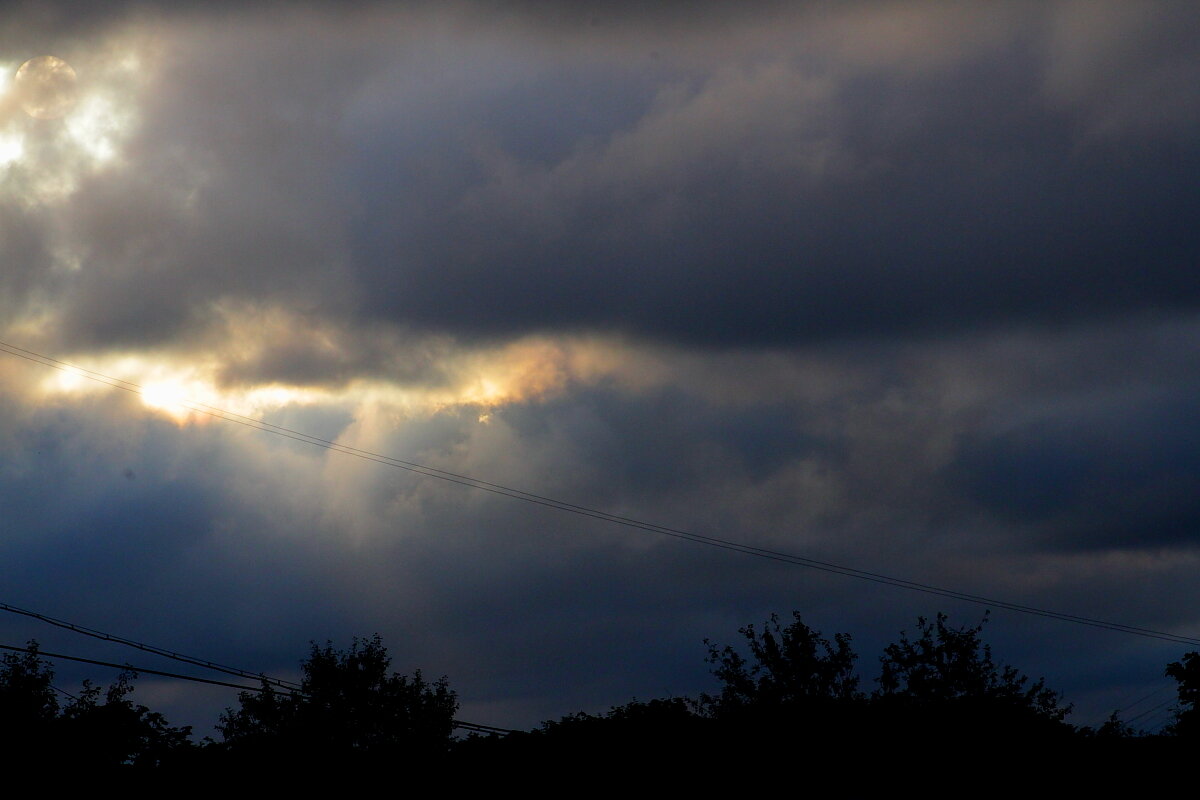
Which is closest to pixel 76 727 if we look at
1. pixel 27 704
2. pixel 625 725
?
pixel 27 704

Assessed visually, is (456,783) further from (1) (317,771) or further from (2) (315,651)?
(2) (315,651)

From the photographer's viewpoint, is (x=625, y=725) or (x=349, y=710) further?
(x=349, y=710)

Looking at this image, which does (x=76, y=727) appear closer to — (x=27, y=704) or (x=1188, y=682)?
(x=27, y=704)

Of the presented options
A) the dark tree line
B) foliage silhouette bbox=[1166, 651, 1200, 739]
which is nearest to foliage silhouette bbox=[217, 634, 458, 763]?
the dark tree line

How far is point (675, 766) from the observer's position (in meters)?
30.7

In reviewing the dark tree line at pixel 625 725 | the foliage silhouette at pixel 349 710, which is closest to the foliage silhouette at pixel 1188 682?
the dark tree line at pixel 625 725

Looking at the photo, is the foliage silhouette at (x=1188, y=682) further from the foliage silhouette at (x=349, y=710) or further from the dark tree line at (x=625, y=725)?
the foliage silhouette at (x=349, y=710)

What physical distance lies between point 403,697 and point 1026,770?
42597mm

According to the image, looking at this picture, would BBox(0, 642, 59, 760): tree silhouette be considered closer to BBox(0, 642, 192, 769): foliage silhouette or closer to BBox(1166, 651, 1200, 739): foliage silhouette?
BBox(0, 642, 192, 769): foliage silhouette

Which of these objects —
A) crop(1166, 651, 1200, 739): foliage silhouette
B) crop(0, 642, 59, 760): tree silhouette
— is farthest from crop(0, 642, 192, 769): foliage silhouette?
crop(1166, 651, 1200, 739): foliage silhouette

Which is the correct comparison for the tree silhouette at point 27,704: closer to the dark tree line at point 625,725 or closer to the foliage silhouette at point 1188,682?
the dark tree line at point 625,725

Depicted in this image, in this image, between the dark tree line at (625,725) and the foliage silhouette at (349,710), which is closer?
the dark tree line at (625,725)

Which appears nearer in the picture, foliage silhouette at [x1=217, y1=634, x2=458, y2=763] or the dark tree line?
the dark tree line

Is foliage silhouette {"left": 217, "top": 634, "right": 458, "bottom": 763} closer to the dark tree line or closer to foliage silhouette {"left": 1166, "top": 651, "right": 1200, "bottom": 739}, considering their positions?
the dark tree line
